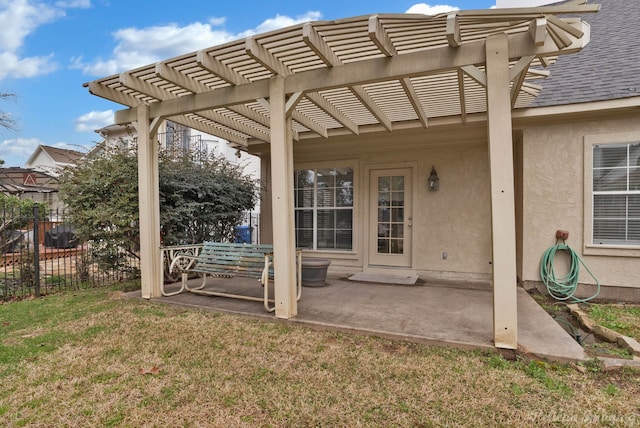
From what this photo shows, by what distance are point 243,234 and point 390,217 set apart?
11.6 ft

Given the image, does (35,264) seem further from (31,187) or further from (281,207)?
(31,187)

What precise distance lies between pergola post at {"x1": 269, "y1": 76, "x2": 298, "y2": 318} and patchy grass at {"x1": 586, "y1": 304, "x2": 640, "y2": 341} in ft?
11.6

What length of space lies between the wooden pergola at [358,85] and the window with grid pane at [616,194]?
1448 millimetres

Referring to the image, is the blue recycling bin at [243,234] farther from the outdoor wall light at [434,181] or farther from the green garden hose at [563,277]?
the green garden hose at [563,277]

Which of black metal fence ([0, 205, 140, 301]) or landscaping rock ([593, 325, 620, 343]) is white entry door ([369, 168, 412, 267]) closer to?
landscaping rock ([593, 325, 620, 343])

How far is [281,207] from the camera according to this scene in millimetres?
3873

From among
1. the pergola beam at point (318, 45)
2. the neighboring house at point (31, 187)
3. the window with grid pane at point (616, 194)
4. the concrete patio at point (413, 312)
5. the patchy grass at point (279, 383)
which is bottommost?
the patchy grass at point (279, 383)

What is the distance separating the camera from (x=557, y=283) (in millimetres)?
5238

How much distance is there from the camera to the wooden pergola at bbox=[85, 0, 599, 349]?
2969mm

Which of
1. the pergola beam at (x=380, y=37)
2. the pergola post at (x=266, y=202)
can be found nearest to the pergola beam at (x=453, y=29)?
the pergola beam at (x=380, y=37)

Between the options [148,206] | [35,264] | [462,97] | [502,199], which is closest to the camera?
[502,199]

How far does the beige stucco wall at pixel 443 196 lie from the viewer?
615cm

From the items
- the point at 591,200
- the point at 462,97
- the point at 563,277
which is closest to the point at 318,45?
the point at 462,97

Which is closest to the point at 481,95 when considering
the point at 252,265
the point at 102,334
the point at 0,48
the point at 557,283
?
the point at 557,283
